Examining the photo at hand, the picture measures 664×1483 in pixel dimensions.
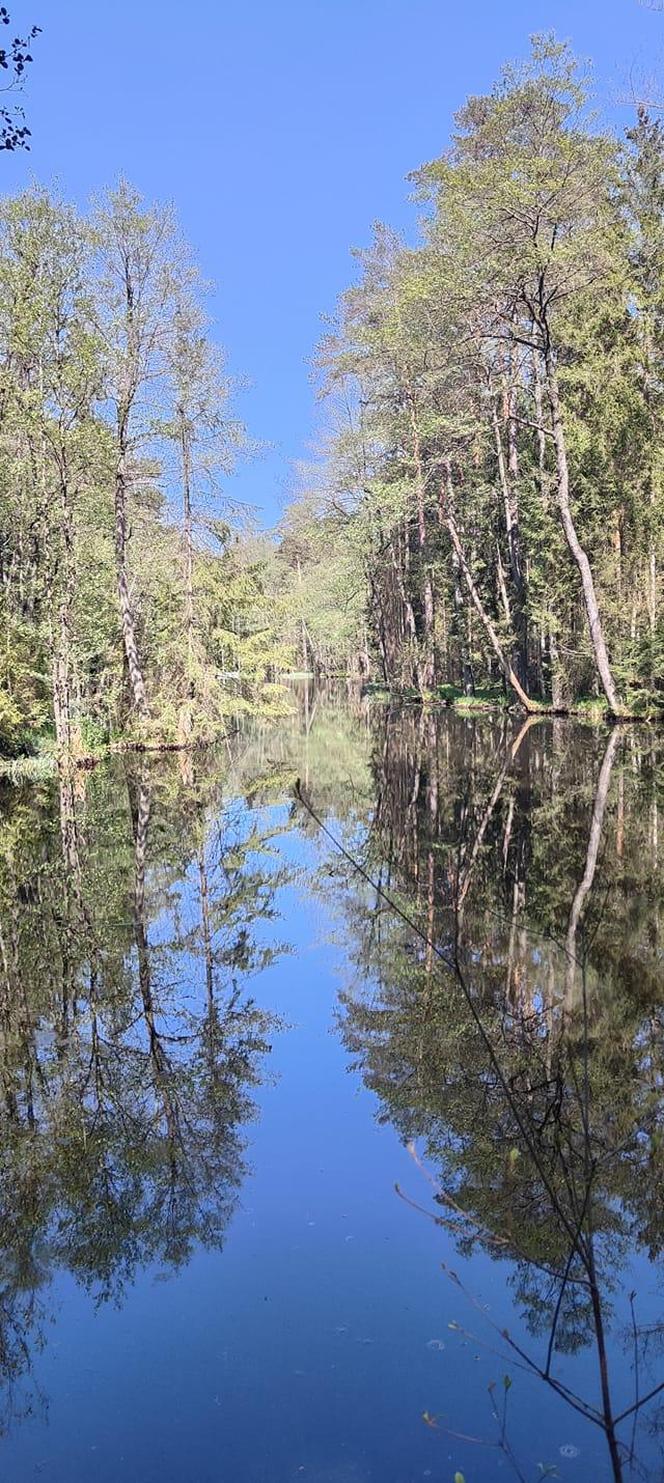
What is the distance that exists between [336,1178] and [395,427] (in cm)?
2863

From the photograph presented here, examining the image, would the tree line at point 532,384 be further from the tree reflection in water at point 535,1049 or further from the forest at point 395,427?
the tree reflection in water at point 535,1049

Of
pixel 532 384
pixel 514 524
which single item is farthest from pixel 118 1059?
pixel 514 524

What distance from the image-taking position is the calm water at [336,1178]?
2377 millimetres

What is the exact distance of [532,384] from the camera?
86.0 ft

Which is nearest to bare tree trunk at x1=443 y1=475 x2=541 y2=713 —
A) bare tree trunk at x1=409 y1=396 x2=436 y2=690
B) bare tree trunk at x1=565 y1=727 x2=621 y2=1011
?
bare tree trunk at x1=409 y1=396 x2=436 y2=690

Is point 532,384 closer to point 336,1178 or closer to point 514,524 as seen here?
point 514,524

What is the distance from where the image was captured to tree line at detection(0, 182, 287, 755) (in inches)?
736

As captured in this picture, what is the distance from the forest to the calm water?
493 inches

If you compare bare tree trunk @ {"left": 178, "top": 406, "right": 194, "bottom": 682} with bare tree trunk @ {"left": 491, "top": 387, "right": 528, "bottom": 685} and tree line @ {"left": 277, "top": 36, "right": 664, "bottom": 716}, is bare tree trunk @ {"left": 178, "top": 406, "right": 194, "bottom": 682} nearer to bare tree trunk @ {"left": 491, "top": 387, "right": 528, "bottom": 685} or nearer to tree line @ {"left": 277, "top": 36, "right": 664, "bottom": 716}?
tree line @ {"left": 277, "top": 36, "right": 664, "bottom": 716}

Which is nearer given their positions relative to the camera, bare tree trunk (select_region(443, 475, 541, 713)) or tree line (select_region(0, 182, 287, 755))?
tree line (select_region(0, 182, 287, 755))

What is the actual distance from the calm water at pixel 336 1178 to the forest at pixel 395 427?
12.5 m

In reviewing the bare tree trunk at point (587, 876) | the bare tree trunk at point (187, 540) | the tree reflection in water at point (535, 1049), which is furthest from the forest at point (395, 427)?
the tree reflection in water at point (535, 1049)

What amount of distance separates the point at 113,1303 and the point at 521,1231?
1.31m

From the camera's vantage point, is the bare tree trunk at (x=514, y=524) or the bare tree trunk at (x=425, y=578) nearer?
the bare tree trunk at (x=514, y=524)
